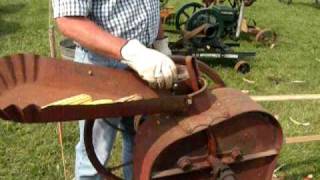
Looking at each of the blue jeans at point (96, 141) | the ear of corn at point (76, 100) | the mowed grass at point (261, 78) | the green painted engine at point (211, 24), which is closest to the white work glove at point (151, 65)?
the ear of corn at point (76, 100)

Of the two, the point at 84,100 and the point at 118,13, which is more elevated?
the point at 118,13

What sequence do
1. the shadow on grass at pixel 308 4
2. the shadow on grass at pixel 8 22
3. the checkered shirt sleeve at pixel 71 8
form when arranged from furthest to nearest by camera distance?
the shadow on grass at pixel 308 4 < the shadow on grass at pixel 8 22 < the checkered shirt sleeve at pixel 71 8

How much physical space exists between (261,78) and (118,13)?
3.89 meters

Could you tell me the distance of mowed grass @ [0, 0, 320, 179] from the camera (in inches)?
142

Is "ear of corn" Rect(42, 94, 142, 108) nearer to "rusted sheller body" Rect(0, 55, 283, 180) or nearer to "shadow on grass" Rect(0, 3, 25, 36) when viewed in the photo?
"rusted sheller body" Rect(0, 55, 283, 180)

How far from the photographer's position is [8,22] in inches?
301

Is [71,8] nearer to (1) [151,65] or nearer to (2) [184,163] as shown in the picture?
(1) [151,65]

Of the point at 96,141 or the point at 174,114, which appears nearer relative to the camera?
the point at 174,114

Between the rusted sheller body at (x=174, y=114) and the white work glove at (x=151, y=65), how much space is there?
57mm

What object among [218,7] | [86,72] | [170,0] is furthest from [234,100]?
[170,0]

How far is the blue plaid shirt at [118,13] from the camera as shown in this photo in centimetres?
185

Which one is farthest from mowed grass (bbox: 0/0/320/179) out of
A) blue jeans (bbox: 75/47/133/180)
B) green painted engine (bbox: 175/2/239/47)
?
blue jeans (bbox: 75/47/133/180)

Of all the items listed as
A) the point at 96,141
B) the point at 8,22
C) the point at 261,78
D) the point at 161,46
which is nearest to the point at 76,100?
the point at 96,141

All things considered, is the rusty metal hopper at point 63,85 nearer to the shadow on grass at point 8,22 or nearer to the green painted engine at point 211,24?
the green painted engine at point 211,24
